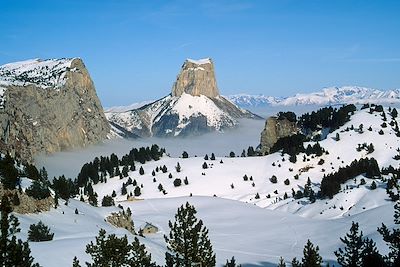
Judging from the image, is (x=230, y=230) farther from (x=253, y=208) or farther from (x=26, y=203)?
(x=26, y=203)

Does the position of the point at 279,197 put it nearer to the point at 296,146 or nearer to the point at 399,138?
the point at 296,146

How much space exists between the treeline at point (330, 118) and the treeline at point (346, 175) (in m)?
50.4

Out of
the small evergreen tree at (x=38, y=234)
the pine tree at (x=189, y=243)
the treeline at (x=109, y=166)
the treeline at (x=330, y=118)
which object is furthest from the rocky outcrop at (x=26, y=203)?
the treeline at (x=330, y=118)

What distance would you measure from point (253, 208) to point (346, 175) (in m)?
36.2

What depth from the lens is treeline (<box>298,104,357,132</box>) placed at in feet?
582

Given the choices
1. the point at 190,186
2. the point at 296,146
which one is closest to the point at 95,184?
the point at 190,186

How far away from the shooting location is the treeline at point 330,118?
178 metres

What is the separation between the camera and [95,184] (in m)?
162

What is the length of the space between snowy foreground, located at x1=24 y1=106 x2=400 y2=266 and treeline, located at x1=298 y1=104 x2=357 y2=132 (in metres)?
4.21

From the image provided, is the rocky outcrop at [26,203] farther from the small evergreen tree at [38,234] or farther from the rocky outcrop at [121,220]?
the rocky outcrop at [121,220]

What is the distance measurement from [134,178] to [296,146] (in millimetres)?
59850

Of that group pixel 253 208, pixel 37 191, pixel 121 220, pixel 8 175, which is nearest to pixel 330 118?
pixel 253 208

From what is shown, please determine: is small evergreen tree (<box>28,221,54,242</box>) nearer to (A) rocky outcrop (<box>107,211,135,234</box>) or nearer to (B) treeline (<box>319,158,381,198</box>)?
(A) rocky outcrop (<box>107,211,135,234</box>)

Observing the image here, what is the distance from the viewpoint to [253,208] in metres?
99.4
